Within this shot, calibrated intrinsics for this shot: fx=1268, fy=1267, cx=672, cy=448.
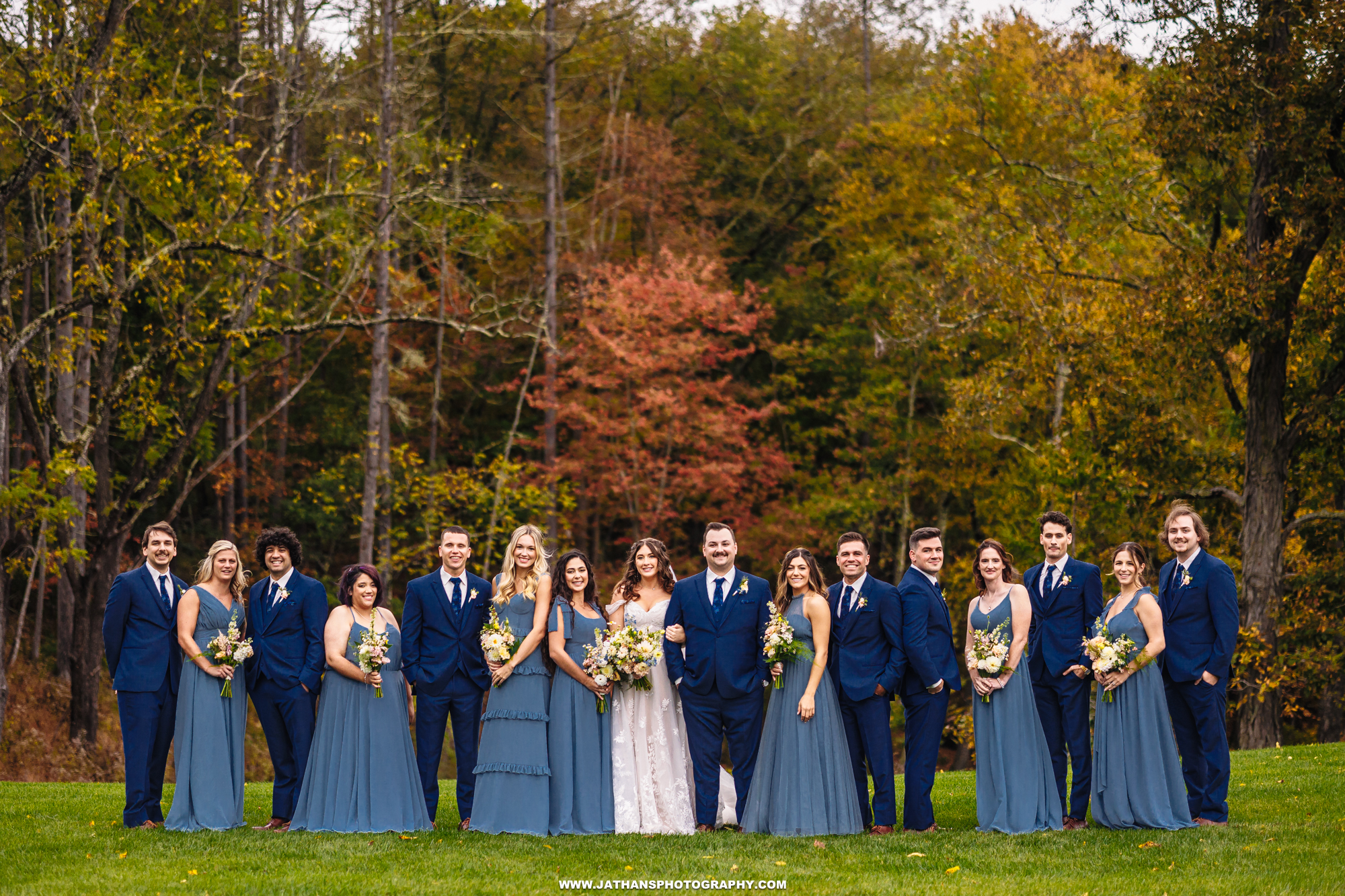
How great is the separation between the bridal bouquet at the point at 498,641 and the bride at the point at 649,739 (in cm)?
71

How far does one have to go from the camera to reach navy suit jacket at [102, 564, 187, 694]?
8.69 metres

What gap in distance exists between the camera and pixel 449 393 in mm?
28078

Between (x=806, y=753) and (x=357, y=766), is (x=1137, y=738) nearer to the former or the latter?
(x=806, y=753)

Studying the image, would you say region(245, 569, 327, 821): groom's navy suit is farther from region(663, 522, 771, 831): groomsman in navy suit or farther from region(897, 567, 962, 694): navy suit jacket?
region(897, 567, 962, 694): navy suit jacket

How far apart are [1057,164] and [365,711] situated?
69.9 feet

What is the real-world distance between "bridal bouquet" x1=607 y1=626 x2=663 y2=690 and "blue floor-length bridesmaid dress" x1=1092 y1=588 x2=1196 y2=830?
2.96 m

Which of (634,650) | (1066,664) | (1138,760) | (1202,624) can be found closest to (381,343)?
(634,650)

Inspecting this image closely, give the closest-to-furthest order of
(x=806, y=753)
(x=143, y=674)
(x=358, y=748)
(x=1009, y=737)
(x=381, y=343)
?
(x=806, y=753) < (x=1009, y=737) < (x=358, y=748) < (x=143, y=674) < (x=381, y=343)

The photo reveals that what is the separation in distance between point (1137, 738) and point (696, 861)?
3093 millimetres

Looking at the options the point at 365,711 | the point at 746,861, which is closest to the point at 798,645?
the point at 746,861

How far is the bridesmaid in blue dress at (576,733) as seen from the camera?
8422 mm

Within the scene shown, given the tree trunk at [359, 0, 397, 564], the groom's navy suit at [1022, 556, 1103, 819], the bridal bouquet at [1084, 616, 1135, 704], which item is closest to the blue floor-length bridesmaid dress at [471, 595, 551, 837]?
the groom's navy suit at [1022, 556, 1103, 819]

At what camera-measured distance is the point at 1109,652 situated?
827cm

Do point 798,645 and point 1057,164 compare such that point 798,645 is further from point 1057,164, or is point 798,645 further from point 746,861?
point 1057,164
